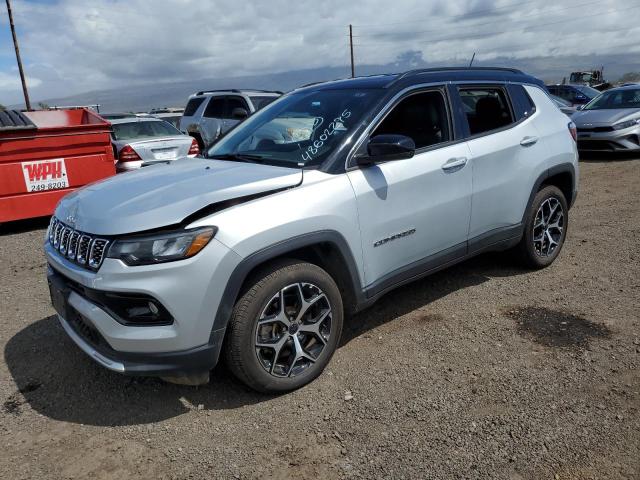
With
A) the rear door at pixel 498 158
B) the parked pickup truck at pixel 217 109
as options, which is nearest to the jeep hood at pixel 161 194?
the rear door at pixel 498 158

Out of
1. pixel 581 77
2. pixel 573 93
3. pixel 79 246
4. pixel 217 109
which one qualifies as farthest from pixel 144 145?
pixel 581 77

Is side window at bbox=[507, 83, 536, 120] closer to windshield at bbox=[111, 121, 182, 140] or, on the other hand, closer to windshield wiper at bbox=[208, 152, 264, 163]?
windshield wiper at bbox=[208, 152, 264, 163]

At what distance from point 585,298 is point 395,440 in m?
2.47

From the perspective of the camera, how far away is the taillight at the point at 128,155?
8.87m

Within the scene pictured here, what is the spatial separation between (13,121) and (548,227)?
6924mm

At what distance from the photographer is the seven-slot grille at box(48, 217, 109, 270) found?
2.75 meters

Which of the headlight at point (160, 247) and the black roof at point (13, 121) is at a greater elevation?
the black roof at point (13, 121)

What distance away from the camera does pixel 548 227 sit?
4949 millimetres

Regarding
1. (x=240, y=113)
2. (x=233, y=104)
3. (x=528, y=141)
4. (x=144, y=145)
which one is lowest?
(x=144, y=145)

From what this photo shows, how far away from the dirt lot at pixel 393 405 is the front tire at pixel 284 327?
17 cm

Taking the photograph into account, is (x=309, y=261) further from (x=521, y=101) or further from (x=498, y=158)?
(x=521, y=101)

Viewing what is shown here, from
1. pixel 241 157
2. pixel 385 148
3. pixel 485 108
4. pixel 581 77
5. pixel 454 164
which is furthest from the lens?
Answer: pixel 581 77

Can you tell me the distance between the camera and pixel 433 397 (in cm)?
309

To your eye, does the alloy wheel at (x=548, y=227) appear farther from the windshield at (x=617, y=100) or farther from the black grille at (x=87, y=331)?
the windshield at (x=617, y=100)
